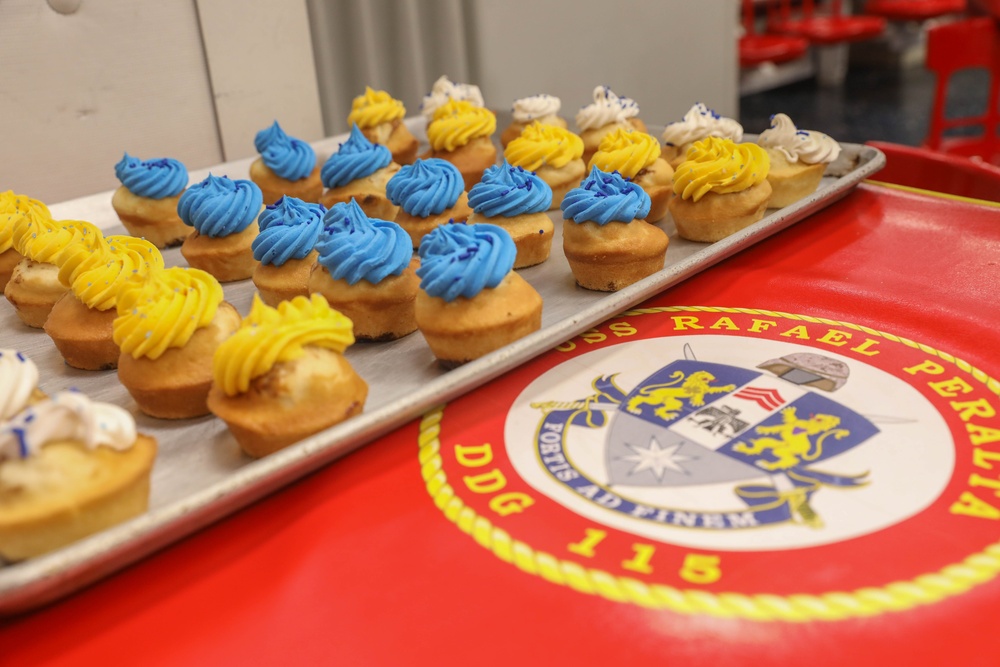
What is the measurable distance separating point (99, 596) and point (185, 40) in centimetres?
311

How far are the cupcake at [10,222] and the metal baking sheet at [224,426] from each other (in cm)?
13

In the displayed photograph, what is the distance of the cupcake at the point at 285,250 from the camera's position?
2242mm

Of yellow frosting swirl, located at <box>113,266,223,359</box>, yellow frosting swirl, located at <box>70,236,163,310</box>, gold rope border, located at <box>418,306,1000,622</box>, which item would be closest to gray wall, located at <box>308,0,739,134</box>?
yellow frosting swirl, located at <box>70,236,163,310</box>

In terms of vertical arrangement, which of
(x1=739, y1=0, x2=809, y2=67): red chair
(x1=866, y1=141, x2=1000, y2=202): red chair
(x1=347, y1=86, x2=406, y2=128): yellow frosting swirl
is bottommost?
(x1=739, y1=0, x2=809, y2=67): red chair

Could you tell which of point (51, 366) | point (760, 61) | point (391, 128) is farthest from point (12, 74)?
point (760, 61)

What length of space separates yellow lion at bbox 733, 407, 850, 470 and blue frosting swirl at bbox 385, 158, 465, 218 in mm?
1313

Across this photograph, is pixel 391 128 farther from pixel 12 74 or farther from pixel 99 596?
pixel 99 596

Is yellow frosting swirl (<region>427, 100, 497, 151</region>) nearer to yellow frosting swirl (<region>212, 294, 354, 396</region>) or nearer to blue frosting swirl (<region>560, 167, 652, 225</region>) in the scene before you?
blue frosting swirl (<region>560, 167, 652, 225</region>)

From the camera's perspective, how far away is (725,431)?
5.07 feet

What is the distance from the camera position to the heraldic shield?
1.44m

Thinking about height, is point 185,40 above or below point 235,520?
above

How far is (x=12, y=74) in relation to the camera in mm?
3314

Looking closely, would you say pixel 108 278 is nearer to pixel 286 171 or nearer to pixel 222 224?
pixel 222 224

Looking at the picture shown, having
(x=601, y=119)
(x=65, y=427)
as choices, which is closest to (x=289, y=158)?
(x=601, y=119)
